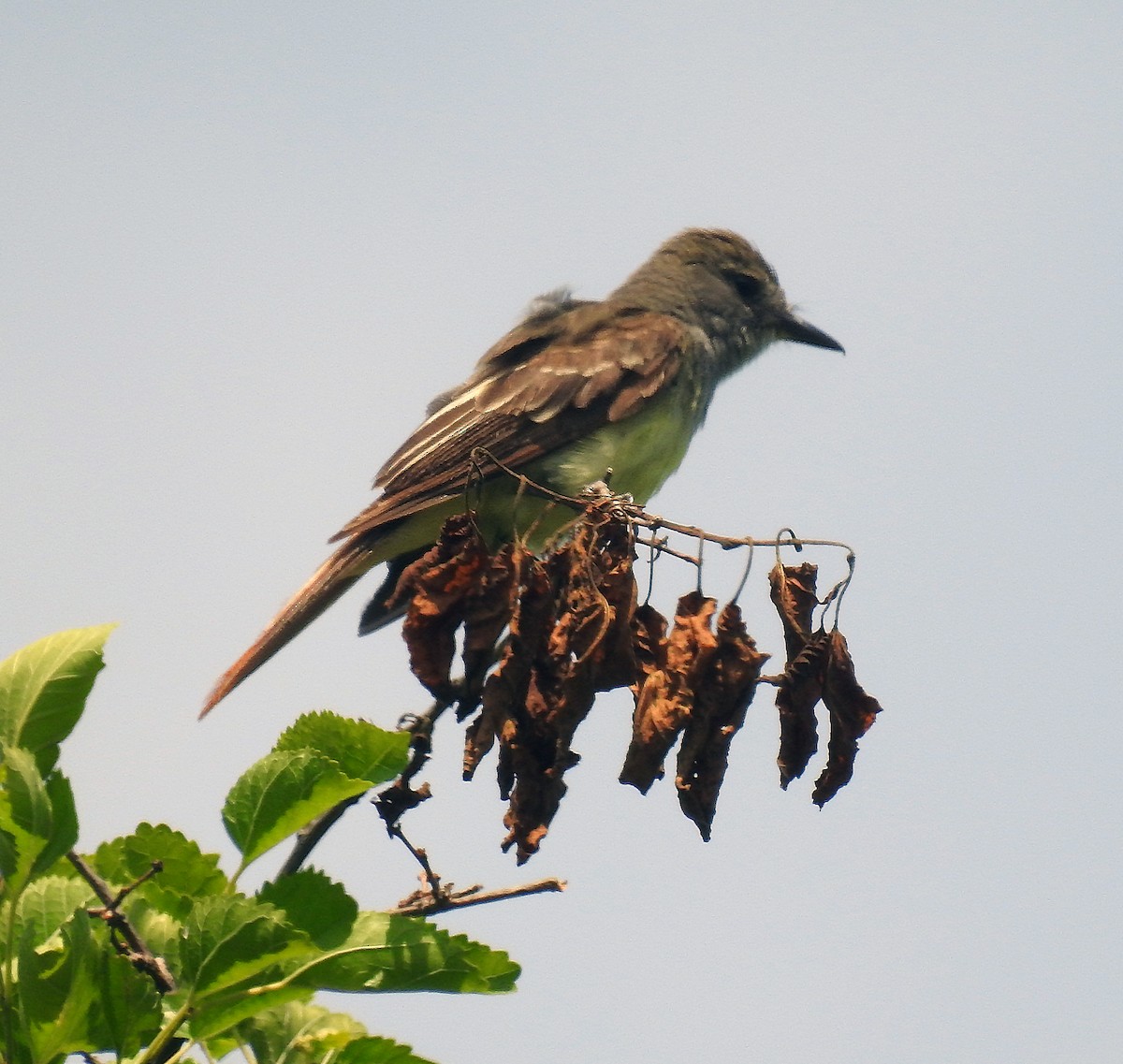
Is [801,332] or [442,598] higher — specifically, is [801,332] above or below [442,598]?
above

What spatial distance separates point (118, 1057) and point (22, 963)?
277 millimetres

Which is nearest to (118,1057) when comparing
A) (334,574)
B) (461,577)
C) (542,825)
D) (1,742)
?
(1,742)

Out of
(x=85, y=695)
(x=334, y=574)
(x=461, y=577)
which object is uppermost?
(x=334, y=574)

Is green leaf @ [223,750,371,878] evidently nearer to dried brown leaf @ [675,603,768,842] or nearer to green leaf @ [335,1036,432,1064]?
green leaf @ [335,1036,432,1064]

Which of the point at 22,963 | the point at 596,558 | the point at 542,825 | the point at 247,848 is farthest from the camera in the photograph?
the point at 596,558

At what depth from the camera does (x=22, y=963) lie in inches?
111

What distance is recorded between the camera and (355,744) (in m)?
3.16

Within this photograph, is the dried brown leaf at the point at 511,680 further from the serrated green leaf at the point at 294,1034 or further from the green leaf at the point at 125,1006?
the green leaf at the point at 125,1006

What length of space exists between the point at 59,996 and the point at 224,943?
356 mm

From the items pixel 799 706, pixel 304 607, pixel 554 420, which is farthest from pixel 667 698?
pixel 554 420

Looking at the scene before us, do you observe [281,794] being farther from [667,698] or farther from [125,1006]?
[667,698]

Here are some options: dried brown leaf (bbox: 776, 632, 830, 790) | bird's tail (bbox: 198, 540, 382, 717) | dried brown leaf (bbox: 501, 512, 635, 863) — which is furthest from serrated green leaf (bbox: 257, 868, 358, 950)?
bird's tail (bbox: 198, 540, 382, 717)

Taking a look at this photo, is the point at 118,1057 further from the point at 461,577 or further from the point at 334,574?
the point at 334,574

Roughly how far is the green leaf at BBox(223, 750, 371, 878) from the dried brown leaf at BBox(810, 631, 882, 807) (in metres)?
1.42
